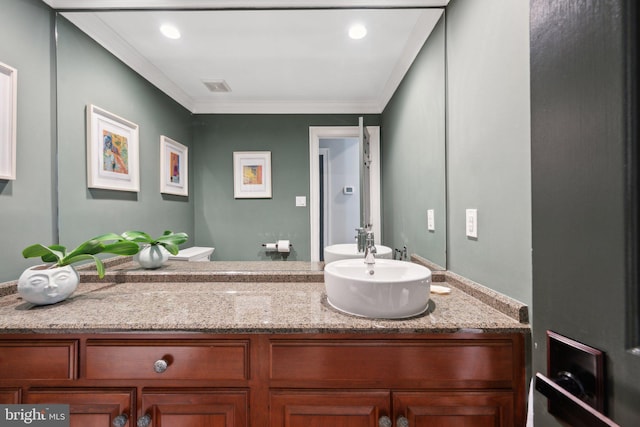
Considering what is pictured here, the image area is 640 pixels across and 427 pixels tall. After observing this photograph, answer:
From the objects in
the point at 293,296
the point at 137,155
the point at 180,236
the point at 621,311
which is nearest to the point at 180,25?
the point at 137,155

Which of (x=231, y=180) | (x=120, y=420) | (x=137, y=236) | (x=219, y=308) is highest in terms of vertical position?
(x=231, y=180)

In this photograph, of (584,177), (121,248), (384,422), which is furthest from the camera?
(121,248)

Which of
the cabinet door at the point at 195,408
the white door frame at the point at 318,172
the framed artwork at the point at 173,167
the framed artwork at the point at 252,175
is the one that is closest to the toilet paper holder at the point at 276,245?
the white door frame at the point at 318,172

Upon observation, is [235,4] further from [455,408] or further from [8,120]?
[455,408]

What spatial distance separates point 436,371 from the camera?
2.96 ft

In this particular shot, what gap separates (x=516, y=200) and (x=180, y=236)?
4.95 ft

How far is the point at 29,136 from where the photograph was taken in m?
1.30

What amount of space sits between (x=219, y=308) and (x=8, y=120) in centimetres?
124

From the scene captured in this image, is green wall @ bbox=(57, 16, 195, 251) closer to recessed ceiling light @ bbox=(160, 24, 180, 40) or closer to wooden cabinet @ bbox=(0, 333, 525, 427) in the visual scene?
recessed ceiling light @ bbox=(160, 24, 180, 40)

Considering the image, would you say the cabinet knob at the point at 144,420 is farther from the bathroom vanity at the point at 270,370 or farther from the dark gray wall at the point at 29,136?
the dark gray wall at the point at 29,136

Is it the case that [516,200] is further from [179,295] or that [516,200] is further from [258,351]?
[179,295]

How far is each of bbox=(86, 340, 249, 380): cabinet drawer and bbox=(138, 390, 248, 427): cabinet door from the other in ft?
0.19

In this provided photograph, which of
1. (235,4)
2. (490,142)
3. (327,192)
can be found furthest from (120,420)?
(235,4)

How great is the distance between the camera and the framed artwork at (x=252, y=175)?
58.1 inches
